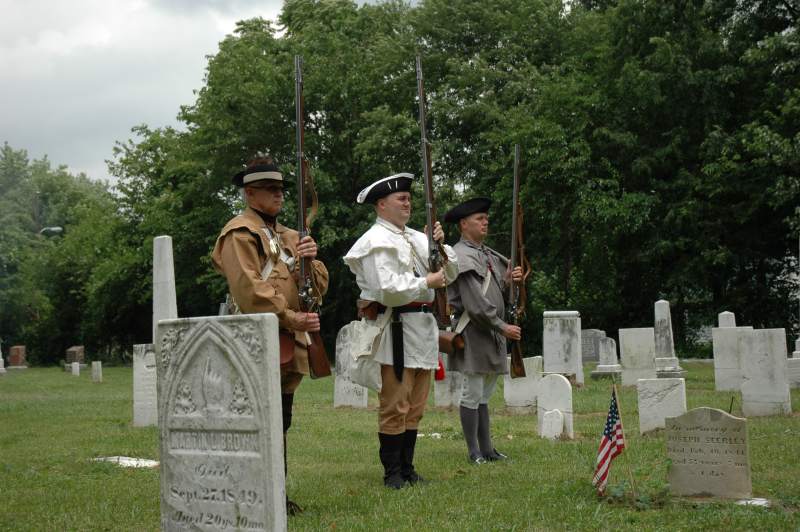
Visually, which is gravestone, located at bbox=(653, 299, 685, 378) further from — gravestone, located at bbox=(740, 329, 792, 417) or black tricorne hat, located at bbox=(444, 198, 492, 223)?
black tricorne hat, located at bbox=(444, 198, 492, 223)

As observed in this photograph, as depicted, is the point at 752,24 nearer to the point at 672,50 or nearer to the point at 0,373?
the point at 672,50

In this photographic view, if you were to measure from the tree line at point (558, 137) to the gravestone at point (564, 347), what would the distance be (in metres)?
9.23

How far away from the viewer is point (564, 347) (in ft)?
60.5

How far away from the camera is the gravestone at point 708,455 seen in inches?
269

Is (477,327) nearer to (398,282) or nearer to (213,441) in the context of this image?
(398,282)

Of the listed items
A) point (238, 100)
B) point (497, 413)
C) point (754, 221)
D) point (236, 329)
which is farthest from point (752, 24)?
point (236, 329)

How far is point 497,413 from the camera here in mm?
14156

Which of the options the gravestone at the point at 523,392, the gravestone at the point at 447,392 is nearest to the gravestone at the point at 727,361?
the gravestone at the point at 523,392

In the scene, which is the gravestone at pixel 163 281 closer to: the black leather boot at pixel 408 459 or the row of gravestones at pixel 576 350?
the row of gravestones at pixel 576 350

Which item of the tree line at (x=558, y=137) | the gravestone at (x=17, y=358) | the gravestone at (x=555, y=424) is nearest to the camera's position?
the gravestone at (x=555, y=424)

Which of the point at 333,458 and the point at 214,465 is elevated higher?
the point at 214,465

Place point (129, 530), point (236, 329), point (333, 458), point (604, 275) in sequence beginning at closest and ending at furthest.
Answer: point (236, 329) < point (129, 530) < point (333, 458) < point (604, 275)

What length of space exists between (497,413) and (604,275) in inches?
758

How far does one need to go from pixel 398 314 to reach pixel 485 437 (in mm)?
1991
